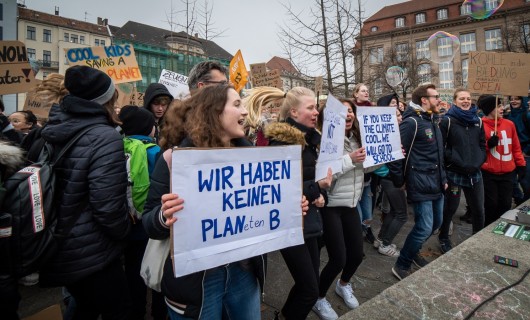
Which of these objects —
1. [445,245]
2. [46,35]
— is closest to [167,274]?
[445,245]

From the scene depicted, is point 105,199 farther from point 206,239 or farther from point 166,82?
point 166,82

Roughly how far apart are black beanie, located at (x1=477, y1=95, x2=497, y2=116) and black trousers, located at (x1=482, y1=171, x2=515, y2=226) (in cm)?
99

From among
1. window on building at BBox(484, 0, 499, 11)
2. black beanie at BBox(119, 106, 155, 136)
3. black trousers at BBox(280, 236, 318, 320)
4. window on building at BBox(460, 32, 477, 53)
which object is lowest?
black trousers at BBox(280, 236, 318, 320)

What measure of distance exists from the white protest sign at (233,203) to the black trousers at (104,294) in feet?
2.70

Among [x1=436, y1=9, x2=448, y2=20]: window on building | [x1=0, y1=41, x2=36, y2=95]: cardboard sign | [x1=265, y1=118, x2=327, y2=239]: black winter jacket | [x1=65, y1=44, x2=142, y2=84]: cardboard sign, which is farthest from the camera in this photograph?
[x1=436, y1=9, x2=448, y2=20]: window on building

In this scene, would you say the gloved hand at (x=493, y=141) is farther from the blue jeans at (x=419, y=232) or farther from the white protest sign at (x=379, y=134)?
the white protest sign at (x=379, y=134)

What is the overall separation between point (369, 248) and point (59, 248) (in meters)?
3.91

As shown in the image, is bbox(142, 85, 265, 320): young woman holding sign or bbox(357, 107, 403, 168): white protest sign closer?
bbox(142, 85, 265, 320): young woman holding sign

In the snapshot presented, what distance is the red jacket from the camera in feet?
14.0

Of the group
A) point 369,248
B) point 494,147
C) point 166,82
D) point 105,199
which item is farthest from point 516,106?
point 105,199

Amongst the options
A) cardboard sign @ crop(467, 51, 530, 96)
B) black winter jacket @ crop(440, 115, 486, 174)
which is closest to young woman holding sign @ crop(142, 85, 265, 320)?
black winter jacket @ crop(440, 115, 486, 174)

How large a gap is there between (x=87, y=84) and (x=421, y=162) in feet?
11.0

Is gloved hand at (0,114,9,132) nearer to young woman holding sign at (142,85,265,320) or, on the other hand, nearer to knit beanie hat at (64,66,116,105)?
knit beanie hat at (64,66,116,105)

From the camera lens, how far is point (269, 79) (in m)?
7.55
